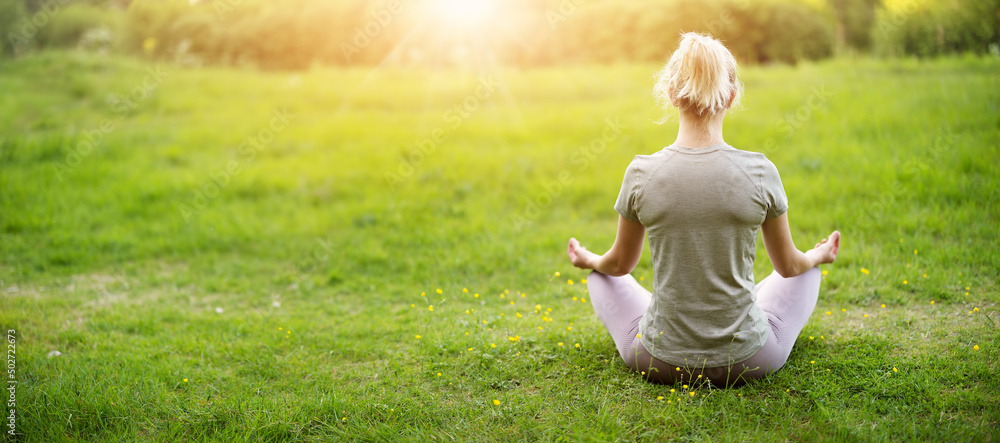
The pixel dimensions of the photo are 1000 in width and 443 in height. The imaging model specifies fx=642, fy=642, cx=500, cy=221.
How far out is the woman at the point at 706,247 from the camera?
2748 mm

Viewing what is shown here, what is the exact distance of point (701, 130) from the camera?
9.30 feet

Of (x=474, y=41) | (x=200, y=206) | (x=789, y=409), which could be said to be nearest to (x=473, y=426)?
(x=789, y=409)

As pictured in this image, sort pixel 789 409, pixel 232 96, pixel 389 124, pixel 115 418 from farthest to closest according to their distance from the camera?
pixel 232 96 < pixel 389 124 < pixel 115 418 < pixel 789 409

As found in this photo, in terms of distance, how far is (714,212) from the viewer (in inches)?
108

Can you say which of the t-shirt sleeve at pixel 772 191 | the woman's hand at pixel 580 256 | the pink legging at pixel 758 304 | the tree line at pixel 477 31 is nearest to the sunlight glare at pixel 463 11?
the tree line at pixel 477 31

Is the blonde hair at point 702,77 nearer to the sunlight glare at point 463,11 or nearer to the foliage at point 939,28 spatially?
the foliage at point 939,28

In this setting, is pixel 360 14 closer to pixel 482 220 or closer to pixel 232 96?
pixel 232 96

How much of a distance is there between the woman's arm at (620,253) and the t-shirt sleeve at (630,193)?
60mm

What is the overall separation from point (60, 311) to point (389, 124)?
17.9 feet

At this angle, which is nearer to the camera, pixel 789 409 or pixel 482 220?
pixel 789 409

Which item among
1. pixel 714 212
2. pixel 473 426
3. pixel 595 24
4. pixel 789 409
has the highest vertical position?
pixel 595 24

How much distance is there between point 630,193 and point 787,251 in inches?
32.6

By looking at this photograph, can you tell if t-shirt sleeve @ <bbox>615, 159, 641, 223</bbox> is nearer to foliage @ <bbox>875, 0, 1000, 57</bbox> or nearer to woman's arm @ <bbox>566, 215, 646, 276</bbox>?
woman's arm @ <bbox>566, 215, 646, 276</bbox>

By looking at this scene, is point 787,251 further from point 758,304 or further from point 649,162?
point 649,162
